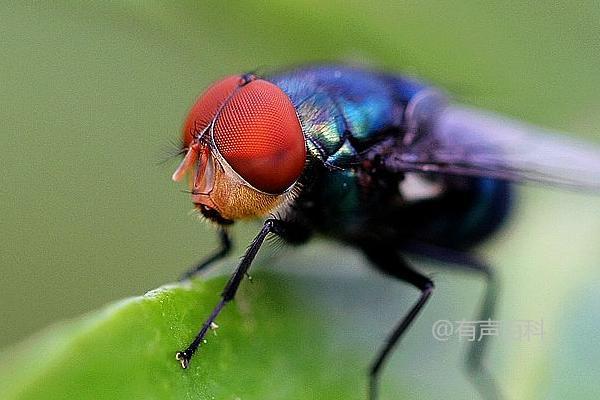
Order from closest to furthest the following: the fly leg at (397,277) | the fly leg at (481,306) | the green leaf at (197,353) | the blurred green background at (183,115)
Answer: the green leaf at (197,353) < the fly leg at (397,277) < the fly leg at (481,306) < the blurred green background at (183,115)

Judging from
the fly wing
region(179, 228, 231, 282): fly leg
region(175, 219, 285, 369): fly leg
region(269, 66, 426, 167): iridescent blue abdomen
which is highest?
region(269, 66, 426, 167): iridescent blue abdomen

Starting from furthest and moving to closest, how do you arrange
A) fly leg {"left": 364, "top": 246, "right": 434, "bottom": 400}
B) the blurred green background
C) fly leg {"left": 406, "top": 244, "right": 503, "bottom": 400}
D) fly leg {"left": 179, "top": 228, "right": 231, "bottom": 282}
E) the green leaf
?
the blurred green background, fly leg {"left": 179, "top": 228, "right": 231, "bottom": 282}, fly leg {"left": 406, "top": 244, "right": 503, "bottom": 400}, fly leg {"left": 364, "top": 246, "right": 434, "bottom": 400}, the green leaf

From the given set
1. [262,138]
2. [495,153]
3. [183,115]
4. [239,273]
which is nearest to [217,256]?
[239,273]

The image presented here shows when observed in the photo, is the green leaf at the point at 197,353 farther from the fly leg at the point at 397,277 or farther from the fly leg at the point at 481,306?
the fly leg at the point at 481,306

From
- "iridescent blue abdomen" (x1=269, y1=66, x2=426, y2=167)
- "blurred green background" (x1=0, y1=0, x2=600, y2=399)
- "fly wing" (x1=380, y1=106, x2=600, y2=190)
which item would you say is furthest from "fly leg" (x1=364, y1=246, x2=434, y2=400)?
"iridescent blue abdomen" (x1=269, y1=66, x2=426, y2=167)

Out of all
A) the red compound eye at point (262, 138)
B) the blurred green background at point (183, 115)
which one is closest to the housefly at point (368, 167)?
the red compound eye at point (262, 138)

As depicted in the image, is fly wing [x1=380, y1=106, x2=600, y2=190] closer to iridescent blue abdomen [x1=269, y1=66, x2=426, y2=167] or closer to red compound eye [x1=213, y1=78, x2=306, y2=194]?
iridescent blue abdomen [x1=269, y1=66, x2=426, y2=167]
